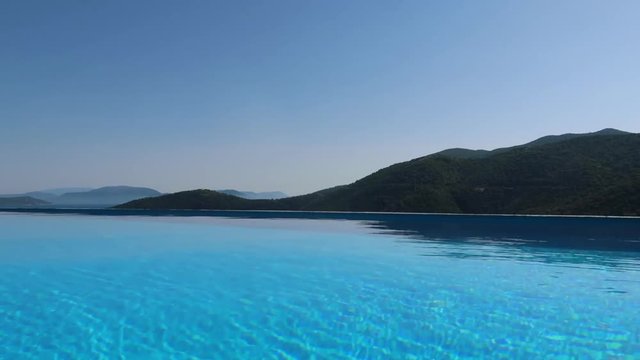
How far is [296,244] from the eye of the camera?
13.6 metres

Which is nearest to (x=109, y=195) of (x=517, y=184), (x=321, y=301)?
(x=517, y=184)

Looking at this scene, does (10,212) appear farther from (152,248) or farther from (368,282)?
(368,282)

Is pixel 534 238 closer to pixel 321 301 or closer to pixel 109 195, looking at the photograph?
pixel 321 301

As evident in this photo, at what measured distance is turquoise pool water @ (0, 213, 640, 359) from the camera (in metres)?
4.62

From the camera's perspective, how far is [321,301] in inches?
255

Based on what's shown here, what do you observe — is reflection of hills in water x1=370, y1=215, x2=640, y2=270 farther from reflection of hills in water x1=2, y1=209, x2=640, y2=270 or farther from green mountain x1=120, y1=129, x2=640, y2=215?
green mountain x1=120, y1=129, x2=640, y2=215

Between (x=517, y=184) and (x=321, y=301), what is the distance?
2825 cm

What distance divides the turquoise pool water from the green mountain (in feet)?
45.0

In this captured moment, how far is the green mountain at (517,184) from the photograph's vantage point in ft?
81.8

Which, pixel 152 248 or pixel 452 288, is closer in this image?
pixel 452 288

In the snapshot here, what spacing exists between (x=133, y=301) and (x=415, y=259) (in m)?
6.08

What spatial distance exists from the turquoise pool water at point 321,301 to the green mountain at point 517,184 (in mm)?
13728

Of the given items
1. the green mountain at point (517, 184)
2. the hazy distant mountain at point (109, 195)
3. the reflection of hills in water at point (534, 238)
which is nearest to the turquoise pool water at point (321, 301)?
the reflection of hills in water at point (534, 238)

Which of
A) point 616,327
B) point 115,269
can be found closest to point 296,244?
point 115,269
